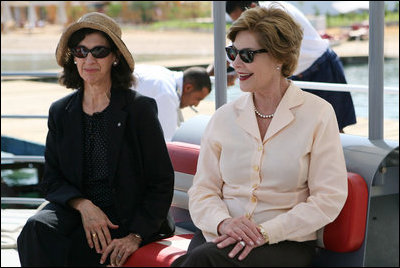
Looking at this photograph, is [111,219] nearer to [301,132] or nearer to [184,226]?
[184,226]

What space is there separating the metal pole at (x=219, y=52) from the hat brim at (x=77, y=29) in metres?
0.53

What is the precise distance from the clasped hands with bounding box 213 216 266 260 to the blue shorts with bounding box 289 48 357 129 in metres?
1.92

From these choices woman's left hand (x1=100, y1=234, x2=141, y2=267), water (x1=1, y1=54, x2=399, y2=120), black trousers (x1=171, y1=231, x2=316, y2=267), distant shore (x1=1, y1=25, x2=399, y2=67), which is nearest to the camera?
black trousers (x1=171, y1=231, x2=316, y2=267)

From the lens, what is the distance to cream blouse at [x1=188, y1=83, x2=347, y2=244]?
7.61 feet

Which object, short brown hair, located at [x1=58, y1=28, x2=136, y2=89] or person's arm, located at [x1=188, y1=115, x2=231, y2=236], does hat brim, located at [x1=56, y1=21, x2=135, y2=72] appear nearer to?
short brown hair, located at [x1=58, y1=28, x2=136, y2=89]

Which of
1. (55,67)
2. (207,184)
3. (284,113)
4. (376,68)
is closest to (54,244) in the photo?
(207,184)

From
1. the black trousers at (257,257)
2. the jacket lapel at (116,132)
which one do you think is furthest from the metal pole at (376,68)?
the jacket lapel at (116,132)

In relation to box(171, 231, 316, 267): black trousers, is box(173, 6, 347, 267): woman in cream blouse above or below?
above

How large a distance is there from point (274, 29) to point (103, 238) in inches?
38.1

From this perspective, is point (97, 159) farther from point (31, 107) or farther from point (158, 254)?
point (31, 107)

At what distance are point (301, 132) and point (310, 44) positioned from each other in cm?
201

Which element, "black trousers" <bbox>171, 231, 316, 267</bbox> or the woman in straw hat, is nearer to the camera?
"black trousers" <bbox>171, 231, 316, 267</bbox>

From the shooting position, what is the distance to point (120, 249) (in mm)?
2639

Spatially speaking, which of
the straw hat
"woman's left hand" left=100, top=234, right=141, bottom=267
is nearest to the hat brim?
the straw hat
